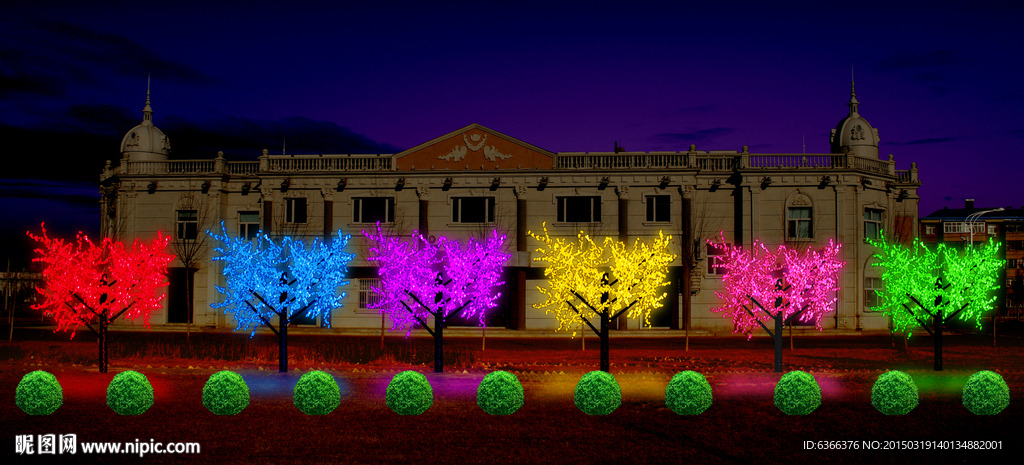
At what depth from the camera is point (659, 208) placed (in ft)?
125

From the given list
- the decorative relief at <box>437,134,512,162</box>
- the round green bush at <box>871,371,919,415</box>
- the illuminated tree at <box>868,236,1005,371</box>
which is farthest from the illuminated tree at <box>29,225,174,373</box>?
the illuminated tree at <box>868,236,1005,371</box>

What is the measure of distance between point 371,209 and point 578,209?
1163 cm

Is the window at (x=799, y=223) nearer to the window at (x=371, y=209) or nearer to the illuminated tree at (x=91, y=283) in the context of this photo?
the window at (x=371, y=209)

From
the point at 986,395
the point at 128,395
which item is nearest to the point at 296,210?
the point at 128,395

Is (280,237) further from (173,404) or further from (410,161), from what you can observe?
(173,404)

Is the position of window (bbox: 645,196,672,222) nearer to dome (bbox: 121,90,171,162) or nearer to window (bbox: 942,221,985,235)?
dome (bbox: 121,90,171,162)

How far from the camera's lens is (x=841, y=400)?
1505 cm

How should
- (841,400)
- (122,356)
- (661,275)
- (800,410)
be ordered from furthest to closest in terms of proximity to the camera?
(122,356), (661,275), (841,400), (800,410)

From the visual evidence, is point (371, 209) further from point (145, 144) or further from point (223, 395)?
point (223, 395)

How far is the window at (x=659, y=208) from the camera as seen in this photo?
125 feet

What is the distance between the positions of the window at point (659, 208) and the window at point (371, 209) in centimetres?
1436

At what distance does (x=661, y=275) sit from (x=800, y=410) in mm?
7655

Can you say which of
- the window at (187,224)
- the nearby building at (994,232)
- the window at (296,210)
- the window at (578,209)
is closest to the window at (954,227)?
the nearby building at (994,232)

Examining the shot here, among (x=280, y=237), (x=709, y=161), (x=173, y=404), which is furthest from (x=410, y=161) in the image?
(x=173, y=404)
